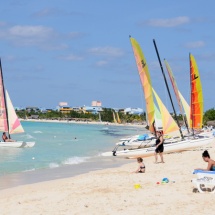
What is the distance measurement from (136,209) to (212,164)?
276 centimetres

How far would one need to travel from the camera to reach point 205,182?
424 inches

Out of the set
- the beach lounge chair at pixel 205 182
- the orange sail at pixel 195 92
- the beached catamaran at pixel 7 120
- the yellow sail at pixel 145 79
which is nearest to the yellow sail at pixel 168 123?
the yellow sail at pixel 145 79

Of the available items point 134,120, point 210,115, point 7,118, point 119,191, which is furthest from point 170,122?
point 134,120

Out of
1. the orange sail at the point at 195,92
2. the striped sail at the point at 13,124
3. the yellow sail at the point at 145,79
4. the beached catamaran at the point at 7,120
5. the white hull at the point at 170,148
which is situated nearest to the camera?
the white hull at the point at 170,148

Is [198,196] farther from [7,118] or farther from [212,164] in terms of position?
[7,118]

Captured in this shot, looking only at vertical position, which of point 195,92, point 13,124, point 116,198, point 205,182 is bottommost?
point 116,198

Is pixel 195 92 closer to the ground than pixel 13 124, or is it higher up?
higher up

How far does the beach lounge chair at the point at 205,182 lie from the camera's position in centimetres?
1069

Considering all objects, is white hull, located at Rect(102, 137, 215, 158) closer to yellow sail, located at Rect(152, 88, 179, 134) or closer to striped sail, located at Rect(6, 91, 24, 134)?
yellow sail, located at Rect(152, 88, 179, 134)

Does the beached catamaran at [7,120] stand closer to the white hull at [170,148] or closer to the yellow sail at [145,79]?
the white hull at [170,148]

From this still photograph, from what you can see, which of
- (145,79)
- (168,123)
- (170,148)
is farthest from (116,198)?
(168,123)

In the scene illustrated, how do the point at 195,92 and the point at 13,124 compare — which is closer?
the point at 195,92

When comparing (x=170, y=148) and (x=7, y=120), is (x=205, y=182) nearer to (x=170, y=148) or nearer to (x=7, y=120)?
(x=170, y=148)

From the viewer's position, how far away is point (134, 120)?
641ft
